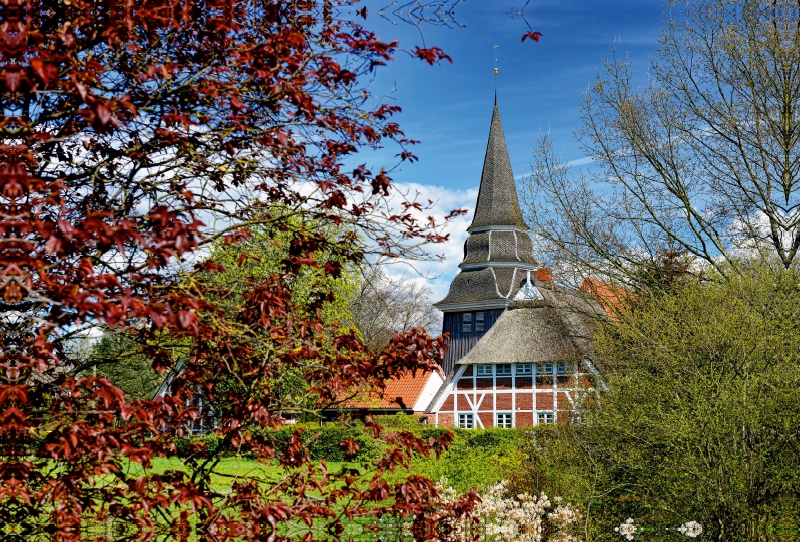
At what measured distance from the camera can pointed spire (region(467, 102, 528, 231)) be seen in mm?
41787

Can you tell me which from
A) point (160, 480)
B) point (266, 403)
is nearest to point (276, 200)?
point (266, 403)

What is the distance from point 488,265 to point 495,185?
5.23 metres

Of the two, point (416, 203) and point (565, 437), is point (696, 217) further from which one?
point (416, 203)

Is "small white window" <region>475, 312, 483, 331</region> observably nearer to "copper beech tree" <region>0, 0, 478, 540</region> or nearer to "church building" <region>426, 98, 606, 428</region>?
"church building" <region>426, 98, 606, 428</region>

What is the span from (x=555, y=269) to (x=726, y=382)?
10941 millimetres

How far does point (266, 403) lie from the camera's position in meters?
3.60

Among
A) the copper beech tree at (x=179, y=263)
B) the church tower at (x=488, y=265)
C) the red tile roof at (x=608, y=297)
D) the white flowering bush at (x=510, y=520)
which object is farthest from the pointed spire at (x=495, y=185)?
the copper beech tree at (x=179, y=263)

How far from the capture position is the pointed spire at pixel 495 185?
137ft

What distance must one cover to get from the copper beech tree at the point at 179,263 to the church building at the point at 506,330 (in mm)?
9612

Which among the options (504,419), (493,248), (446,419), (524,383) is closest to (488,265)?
(493,248)

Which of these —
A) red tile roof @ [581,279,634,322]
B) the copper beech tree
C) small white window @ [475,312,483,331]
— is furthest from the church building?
the copper beech tree

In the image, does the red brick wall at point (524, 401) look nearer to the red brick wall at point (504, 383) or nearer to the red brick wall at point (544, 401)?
the red brick wall at point (544, 401)

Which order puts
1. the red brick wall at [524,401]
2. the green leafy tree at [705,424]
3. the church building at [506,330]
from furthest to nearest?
the red brick wall at [524,401]
the church building at [506,330]
the green leafy tree at [705,424]

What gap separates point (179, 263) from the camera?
3814mm
